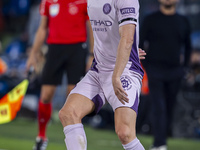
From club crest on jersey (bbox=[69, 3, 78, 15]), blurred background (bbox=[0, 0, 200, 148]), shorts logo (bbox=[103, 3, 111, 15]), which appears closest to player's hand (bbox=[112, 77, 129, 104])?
shorts logo (bbox=[103, 3, 111, 15])

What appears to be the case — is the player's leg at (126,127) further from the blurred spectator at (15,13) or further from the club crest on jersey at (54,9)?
the blurred spectator at (15,13)

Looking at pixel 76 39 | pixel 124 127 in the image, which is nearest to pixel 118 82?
pixel 124 127

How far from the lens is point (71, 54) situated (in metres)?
6.11

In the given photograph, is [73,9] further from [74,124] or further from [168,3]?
[74,124]

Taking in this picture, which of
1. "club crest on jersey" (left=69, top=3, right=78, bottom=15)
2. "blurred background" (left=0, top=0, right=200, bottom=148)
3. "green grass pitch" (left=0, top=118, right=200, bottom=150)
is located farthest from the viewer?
"blurred background" (left=0, top=0, right=200, bottom=148)

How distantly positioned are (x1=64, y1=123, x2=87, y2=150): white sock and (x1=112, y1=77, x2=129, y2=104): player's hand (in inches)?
15.0

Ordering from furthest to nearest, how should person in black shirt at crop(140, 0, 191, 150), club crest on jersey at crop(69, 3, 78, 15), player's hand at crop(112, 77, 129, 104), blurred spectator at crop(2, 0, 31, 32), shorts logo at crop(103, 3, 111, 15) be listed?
blurred spectator at crop(2, 0, 31, 32) → person in black shirt at crop(140, 0, 191, 150) → club crest on jersey at crop(69, 3, 78, 15) → shorts logo at crop(103, 3, 111, 15) → player's hand at crop(112, 77, 129, 104)

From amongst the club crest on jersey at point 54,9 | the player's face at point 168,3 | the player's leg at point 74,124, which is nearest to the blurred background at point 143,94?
the player's face at point 168,3

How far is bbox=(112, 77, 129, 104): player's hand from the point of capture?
3.90 metres

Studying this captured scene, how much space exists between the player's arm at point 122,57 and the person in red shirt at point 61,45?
202 centimetres

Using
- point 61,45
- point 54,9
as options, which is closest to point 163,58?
point 61,45

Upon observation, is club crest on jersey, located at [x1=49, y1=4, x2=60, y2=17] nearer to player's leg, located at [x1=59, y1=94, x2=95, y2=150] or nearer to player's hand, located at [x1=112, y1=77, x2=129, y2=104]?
player's leg, located at [x1=59, y1=94, x2=95, y2=150]

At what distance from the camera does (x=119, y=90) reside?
3.93 m

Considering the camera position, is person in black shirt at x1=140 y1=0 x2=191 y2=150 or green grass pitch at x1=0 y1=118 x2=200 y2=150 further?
green grass pitch at x1=0 y1=118 x2=200 y2=150
